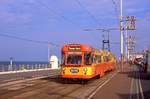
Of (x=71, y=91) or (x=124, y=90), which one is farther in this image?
(x=124, y=90)

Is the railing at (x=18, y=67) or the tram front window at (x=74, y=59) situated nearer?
the tram front window at (x=74, y=59)

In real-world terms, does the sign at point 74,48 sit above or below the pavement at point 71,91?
above

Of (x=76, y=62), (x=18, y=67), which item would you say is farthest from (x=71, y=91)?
(x=18, y=67)

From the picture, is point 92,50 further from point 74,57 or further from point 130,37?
point 130,37

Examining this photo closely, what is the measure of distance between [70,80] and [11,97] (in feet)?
48.7

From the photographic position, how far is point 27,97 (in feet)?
71.5

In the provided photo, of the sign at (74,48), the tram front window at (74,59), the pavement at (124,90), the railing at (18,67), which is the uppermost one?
the sign at (74,48)

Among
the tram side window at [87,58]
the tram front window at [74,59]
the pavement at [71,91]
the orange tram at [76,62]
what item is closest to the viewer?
the pavement at [71,91]

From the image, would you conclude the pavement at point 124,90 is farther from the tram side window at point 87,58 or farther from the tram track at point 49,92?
the tram side window at point 87,58

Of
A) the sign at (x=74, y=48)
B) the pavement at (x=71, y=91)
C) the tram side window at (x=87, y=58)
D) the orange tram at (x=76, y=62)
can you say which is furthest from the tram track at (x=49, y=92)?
the sign at (x=74, y=48)

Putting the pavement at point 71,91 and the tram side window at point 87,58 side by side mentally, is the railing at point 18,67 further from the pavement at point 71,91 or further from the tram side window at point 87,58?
the tram side window at point 87,58

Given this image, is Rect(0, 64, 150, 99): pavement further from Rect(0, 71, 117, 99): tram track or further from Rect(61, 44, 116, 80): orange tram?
Rect(61, 44, 116, 80): orange tram

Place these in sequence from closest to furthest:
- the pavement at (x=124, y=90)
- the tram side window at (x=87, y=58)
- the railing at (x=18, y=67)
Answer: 1. the pavement at (x=124, y=90)
2. the tram side window at (x=87, y=58)
3. the railing at (x=18, y=67)

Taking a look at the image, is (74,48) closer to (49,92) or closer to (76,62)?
(76,62)
